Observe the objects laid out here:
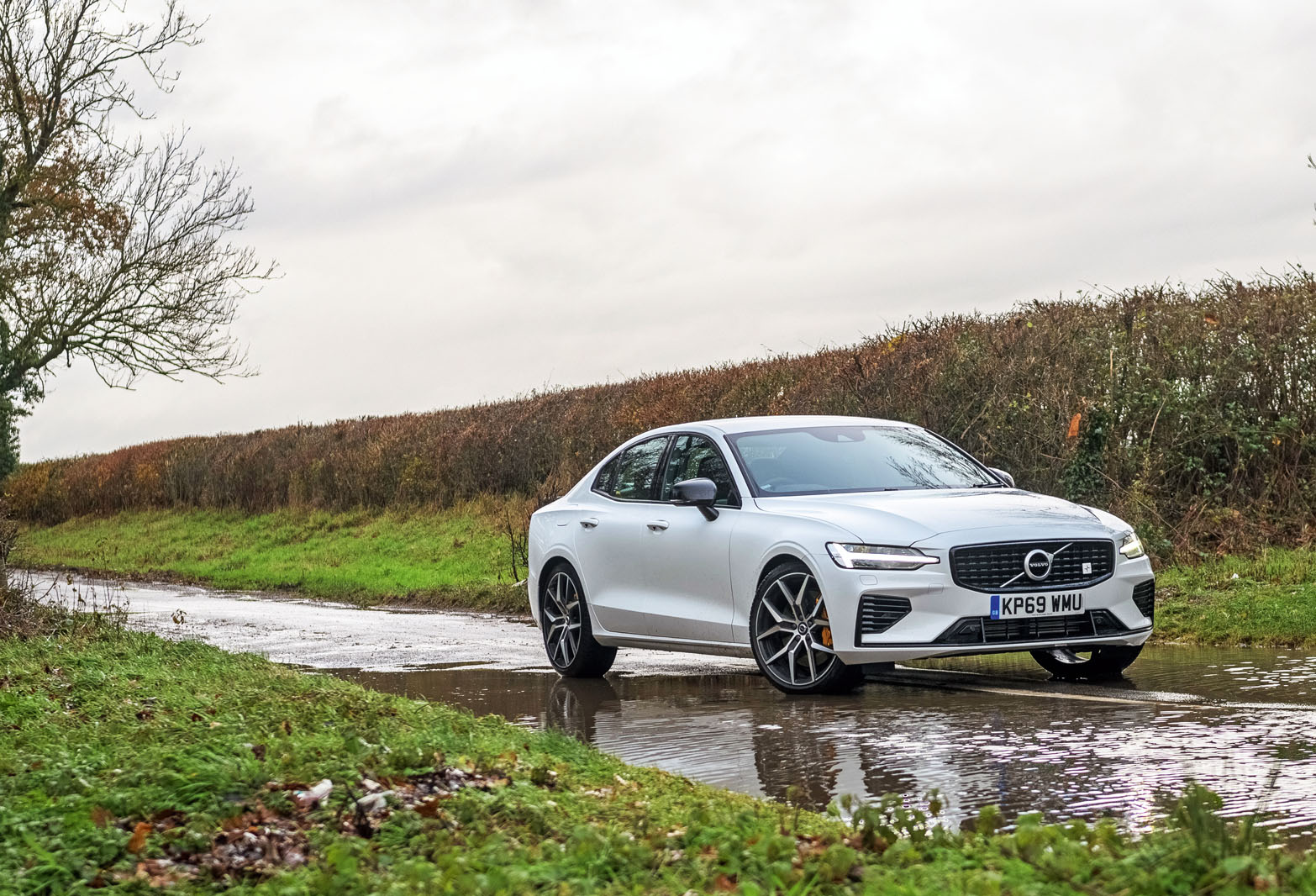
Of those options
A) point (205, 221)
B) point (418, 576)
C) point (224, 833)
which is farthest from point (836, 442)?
point (205, 221)

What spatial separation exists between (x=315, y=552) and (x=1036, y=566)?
24.9 meters

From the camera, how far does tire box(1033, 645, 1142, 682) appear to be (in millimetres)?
10234

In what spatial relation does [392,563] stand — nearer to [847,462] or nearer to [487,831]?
[847,462]

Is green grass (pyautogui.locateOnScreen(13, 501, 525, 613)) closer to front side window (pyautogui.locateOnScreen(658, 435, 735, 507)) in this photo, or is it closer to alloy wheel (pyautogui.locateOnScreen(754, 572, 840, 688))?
front side window (pyautogui.locateOnScreen(658, 435, 735, 507))

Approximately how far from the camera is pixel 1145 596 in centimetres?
1002

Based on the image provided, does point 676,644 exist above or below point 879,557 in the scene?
below

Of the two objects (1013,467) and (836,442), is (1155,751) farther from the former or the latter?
(1013,467)

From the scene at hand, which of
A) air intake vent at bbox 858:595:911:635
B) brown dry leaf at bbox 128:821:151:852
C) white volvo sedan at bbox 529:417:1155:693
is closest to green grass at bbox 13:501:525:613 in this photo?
white volvo sedan at bbox 529:417:1155:693

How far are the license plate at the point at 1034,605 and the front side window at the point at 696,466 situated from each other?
2125 mm

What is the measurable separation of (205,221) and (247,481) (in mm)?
11701

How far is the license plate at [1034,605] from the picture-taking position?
9359mm

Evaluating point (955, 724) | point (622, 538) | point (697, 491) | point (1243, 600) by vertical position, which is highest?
point (697, 491)

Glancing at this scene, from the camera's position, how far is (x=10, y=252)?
109 ft

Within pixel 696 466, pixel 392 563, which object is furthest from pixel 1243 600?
pixel 392 563
